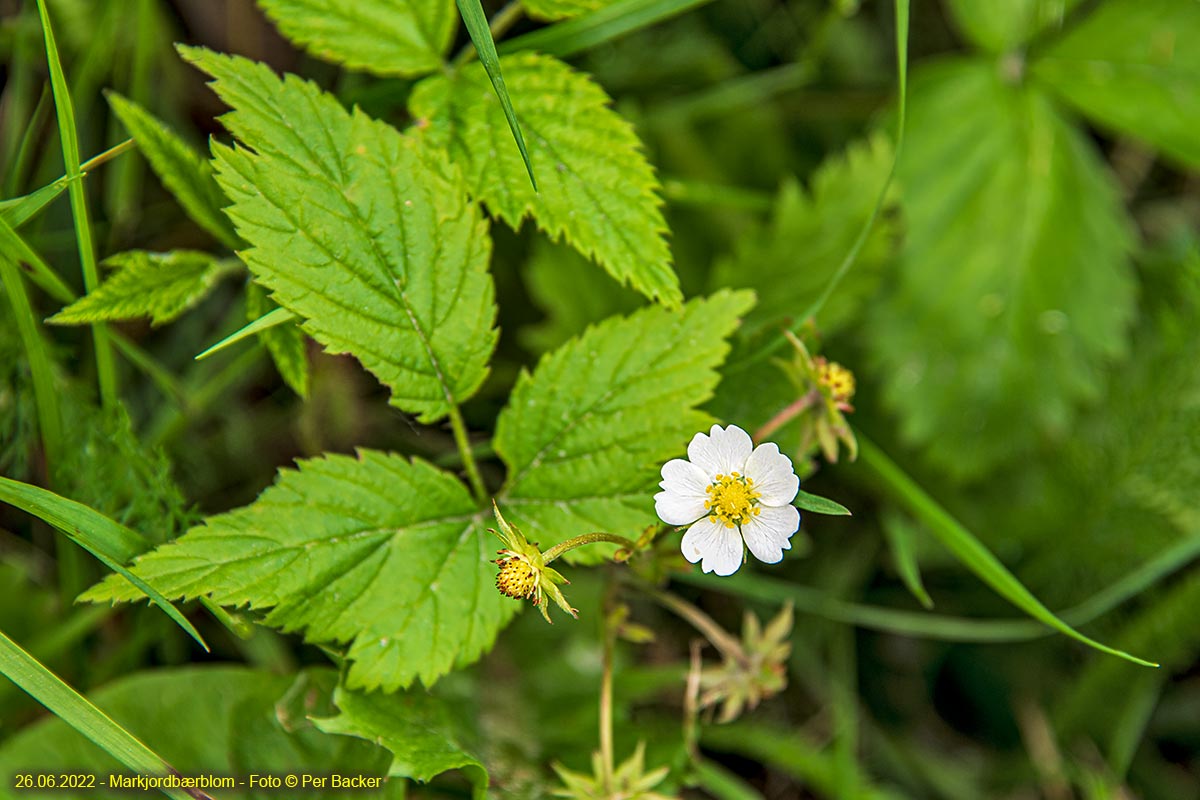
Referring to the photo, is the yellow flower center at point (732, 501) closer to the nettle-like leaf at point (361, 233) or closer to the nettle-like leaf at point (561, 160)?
the nettle-like leaf at point (561, 160)

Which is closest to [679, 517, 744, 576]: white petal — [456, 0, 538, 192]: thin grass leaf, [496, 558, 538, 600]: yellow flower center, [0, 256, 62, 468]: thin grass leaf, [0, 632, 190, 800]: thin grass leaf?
[496, 558, 538, 600]: yellow flower center

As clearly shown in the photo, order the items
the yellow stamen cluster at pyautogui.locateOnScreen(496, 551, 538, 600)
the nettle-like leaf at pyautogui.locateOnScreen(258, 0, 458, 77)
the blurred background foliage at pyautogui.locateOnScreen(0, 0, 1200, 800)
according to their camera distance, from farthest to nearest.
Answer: the blurred background foliage at pyautogui.locateOnScreen(0, 0, 1200, 800), the nettle-like leaf at pyautogui.locateOnScreen(258, 0, 458, 77), the yellow stamen cluster at pyautogui.locateOnScreen(496, 551, 538, 600)

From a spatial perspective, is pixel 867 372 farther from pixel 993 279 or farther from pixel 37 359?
pixel 37 359

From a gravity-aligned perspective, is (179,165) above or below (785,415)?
above

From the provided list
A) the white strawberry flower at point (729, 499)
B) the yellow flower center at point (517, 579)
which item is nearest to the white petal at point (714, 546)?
the white strawberry flower at point (729, 499)

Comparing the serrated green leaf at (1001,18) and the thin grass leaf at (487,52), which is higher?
the thin grass leaf at (487,52)

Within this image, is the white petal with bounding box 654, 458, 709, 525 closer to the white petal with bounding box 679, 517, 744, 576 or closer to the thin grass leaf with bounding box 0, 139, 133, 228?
the white petal with bounding box 679, 517, 744, 576

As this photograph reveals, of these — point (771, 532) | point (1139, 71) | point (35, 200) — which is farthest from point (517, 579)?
point (1139, 71)
